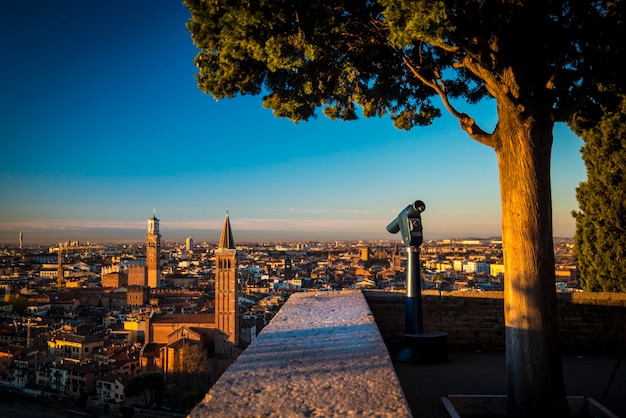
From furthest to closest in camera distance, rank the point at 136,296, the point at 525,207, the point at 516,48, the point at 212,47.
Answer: the point at 136,296 → the point at 212,47 → the point at 516,48 → the point at 525,207

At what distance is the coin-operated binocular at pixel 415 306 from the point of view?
493cm

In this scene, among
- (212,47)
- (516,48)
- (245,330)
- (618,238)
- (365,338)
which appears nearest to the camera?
(365,338)

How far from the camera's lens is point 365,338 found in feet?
10.1

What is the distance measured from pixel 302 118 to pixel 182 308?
5830 centimetres

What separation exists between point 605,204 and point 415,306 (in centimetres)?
335

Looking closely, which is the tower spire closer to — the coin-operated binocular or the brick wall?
the brick wall

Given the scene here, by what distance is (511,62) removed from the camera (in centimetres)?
379

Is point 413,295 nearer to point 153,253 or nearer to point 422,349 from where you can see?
point 422,349

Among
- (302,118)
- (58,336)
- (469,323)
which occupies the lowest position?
(58,336)

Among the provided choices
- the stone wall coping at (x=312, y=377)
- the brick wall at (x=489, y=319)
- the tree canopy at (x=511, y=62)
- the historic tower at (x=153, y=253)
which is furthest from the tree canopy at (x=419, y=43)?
the historic tower at (x=153, y=253)

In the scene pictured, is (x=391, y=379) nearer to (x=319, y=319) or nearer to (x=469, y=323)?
(x=319, y=319)

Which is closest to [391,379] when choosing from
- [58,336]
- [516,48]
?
[516,48]

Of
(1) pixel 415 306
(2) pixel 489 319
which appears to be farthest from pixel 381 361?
(2) pixel 489 319

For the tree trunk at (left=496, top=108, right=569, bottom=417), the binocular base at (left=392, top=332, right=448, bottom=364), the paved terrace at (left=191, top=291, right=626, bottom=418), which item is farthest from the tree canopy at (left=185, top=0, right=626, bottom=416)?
the binocular base at (left=392, top=332, right=448, bottom=364)
